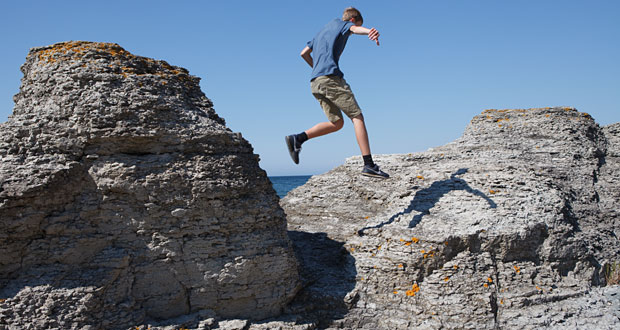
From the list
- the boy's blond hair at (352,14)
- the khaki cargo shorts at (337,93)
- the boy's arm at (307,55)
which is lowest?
the khaki cargo shorts at (337,93)

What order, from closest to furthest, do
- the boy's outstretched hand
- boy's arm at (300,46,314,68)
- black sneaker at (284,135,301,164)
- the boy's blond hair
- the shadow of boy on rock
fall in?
the boy's outstretched hand
the boy's blond hair
black sneaker at (284,135,301,164)
boy's arm at (300,46,314,68)
the shadow of boy on rock

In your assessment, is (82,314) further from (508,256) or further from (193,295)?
(508,256)

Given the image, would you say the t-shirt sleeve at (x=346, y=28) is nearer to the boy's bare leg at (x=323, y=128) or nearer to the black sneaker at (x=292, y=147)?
the boy's bare leg at (x=323, y=128)

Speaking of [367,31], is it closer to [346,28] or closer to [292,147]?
[346,28]

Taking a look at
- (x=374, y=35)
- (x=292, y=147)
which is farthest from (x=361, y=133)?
(x=374, y=35)

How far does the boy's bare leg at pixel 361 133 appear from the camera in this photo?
7723 millimetres

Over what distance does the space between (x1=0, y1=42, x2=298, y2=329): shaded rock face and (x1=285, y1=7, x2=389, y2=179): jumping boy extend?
1528mm

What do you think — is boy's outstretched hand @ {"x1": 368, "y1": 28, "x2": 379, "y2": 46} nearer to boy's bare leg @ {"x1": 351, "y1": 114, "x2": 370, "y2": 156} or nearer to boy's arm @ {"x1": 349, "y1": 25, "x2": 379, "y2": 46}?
boy's arm @ {"x1": 349, "y1": 25, "x2": 379, "y2": 46}

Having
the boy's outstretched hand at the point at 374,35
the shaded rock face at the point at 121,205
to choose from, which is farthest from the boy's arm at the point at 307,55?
the shaded rock face at the point at 121,205

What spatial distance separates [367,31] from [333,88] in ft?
3.55

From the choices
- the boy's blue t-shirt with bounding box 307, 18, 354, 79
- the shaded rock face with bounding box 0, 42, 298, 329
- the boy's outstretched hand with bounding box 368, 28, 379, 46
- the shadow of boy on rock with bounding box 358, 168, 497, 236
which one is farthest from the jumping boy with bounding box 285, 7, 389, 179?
the shaded rock face with bounding box 0, 42, 298, 329

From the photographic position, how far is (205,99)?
7.42m

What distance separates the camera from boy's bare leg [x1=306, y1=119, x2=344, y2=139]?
7883 mm

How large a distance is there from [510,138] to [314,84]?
6.13 metres
